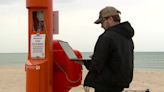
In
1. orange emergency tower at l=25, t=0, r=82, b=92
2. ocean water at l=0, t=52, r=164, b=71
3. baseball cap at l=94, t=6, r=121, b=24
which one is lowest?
ocean water at l=0, t=52, r=164, b=71

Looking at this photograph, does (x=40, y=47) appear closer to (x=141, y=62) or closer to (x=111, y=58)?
(x=111, y=58)

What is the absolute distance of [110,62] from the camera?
14.9ft

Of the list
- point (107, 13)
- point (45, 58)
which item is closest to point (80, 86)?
point (45, 58)

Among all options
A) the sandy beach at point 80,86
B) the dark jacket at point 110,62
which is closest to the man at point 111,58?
the dark jacket at point 110,62

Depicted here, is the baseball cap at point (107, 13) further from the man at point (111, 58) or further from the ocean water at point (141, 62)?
the ocean water at point (141, 62)

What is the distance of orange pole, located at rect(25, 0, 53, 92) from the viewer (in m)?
4.98

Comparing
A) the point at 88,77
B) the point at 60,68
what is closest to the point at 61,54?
the point at 60,68

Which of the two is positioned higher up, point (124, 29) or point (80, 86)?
point (124, 29)

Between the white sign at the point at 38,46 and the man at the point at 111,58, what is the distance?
25.5 inches

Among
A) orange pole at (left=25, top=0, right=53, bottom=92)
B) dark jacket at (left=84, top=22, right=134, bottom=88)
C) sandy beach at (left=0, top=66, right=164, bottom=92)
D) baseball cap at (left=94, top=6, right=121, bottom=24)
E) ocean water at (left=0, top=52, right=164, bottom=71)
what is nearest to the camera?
dark jacket at (left=84, top=22, right=134, bottom=88)

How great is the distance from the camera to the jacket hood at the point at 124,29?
462 centimetres

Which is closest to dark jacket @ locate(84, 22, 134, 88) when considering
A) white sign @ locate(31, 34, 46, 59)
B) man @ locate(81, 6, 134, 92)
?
man @ locate(81, 6, 134, 92)

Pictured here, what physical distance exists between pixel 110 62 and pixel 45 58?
889 millimetres

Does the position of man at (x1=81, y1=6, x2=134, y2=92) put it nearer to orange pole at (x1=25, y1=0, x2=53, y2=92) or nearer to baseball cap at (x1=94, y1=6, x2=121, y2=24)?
baseball cap at (x1=94, y1=6, x2=121, y2=24)
